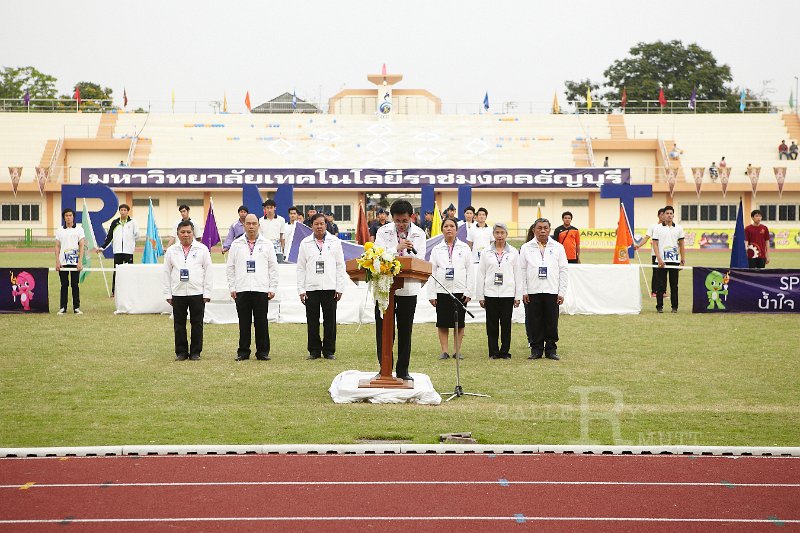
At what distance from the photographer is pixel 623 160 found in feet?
210

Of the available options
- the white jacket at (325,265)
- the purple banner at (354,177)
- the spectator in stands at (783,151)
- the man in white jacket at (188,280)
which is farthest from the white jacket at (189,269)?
the spectator in stands at (783,151)

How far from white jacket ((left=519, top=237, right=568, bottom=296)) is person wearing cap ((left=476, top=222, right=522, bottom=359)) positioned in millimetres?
113

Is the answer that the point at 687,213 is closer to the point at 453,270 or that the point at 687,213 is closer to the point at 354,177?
the point at 354,177

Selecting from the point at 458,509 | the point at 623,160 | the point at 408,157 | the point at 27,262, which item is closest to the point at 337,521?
the point at 458,509

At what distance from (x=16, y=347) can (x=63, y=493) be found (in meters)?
8.00

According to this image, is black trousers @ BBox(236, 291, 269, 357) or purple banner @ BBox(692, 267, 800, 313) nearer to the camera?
black trousers @ BBox(236, 291, 269, 357)

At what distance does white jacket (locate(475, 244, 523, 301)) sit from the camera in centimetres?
1362

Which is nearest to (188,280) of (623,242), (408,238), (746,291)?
(408,238)

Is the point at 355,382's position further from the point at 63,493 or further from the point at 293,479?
the point at 63,493

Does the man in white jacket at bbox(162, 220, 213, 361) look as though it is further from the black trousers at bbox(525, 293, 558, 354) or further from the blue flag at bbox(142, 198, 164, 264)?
the blue flag at bbox(142, 198, 164, 264)

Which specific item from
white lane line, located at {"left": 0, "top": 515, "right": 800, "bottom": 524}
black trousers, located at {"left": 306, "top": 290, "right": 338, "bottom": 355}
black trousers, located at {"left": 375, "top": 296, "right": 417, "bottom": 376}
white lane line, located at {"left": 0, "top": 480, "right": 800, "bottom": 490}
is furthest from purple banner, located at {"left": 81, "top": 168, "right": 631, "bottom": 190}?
white lane line, located at {"left": 0, "top": 515, "right": 800, "bottom": 524}

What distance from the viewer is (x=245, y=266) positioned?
13.4m

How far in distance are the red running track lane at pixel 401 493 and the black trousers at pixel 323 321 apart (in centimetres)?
553

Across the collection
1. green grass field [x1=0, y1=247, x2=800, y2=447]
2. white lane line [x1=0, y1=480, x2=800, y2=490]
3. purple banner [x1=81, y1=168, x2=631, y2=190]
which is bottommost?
white lane line [x1=0, y1=480, x2=800, y2=490]
